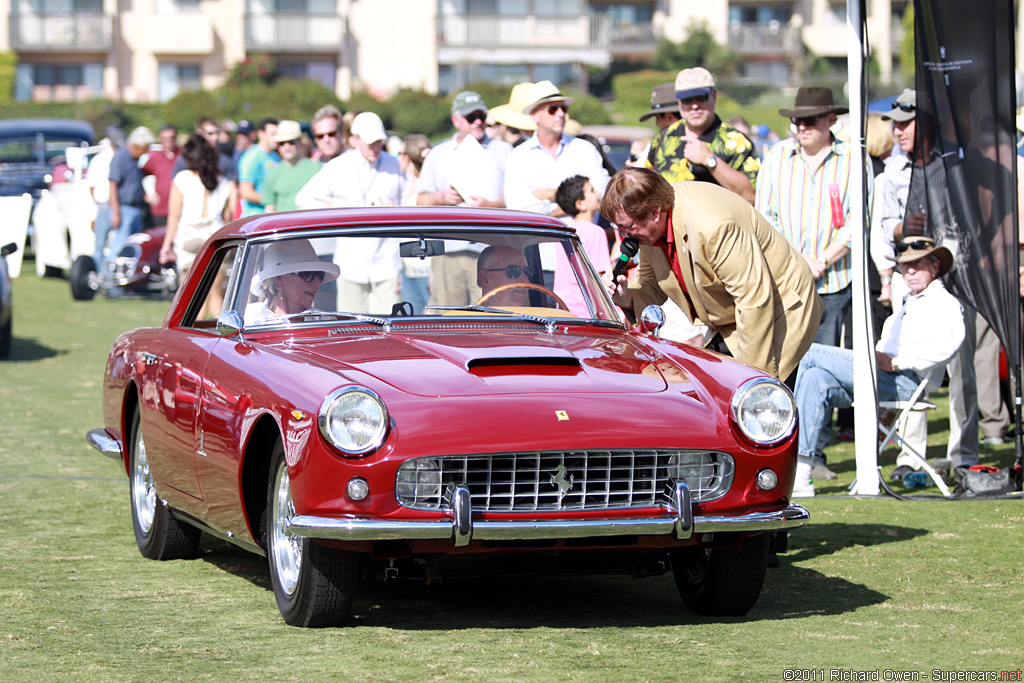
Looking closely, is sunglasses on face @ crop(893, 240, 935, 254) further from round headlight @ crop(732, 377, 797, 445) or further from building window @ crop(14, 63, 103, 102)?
building window @ crop(14, 63, 103, 102)

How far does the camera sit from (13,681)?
4.63m

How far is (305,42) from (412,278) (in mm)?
57489

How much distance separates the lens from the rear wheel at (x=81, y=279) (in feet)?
65.7

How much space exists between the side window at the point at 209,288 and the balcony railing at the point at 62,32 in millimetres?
57190

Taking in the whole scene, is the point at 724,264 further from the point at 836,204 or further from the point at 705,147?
the point at 836,204

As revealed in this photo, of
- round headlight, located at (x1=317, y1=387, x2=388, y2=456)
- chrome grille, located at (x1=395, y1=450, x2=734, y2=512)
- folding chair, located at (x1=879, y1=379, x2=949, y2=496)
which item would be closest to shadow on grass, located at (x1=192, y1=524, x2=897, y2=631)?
chrome grille, located at (x1=395, y1=450, x2=734, y2=512)

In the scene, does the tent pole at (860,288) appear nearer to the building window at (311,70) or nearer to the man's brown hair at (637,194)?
the man's brown hair at (637,194)

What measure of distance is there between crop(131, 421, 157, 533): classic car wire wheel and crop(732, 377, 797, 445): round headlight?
9.63 feet

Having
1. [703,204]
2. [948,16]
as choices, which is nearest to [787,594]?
[703,204]

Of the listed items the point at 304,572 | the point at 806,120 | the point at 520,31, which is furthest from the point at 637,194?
the point at 520,31

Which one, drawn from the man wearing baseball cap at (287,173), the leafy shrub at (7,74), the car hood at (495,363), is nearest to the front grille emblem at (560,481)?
the car hood at (495,363)

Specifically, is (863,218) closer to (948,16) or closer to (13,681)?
(948,16)

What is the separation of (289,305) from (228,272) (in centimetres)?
64

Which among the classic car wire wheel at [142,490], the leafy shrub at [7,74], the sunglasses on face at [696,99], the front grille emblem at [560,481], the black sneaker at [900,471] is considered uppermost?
the leafy shrub at [7,74]
